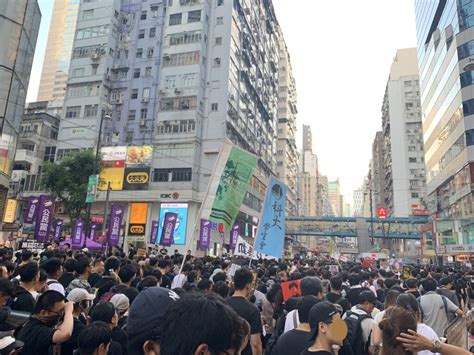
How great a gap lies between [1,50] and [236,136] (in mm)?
29121

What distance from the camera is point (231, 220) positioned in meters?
9.17

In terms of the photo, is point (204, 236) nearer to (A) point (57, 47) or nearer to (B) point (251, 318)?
(B) point (251, 318)

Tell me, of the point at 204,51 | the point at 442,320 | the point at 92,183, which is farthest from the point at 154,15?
the point at 442,320

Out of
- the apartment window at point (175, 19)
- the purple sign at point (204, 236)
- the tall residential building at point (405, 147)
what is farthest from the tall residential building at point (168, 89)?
the tall residential building at point (405, 147)

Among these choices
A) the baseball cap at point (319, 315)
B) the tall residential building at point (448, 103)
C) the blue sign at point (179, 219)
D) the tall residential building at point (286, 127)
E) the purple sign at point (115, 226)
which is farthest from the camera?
the tall residential building at point (286, 127)

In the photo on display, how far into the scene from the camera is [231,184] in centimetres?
874

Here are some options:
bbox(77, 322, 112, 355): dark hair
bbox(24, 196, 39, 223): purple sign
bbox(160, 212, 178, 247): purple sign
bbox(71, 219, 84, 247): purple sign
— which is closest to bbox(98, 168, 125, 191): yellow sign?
bbox(160, 212, 178, 247): purple sign

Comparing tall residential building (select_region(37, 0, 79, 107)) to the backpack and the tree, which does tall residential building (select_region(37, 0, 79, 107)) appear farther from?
the backpack

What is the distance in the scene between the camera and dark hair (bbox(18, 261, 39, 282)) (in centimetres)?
492

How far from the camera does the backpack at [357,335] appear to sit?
174 inches

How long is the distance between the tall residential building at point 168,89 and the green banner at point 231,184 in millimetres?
29724

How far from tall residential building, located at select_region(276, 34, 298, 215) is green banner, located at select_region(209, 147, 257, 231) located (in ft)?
226

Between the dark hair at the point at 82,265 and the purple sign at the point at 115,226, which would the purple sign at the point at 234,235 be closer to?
the purple sign at the point at 115,226

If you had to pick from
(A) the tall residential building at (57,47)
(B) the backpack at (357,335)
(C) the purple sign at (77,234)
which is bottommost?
(B) the backpack at (357,335)
